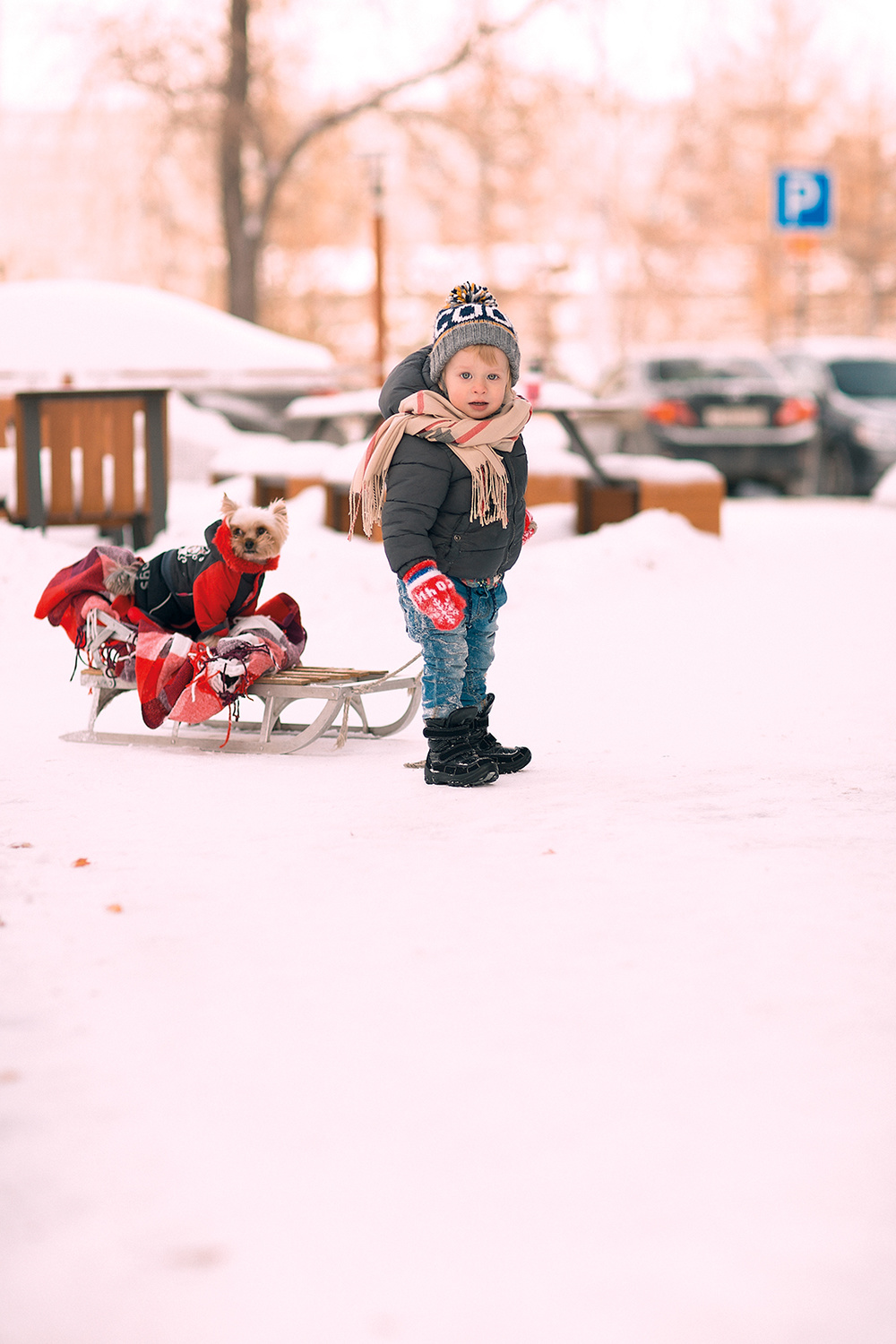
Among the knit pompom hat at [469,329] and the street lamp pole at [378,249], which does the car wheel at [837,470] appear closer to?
the street lamp pole at [378,249]

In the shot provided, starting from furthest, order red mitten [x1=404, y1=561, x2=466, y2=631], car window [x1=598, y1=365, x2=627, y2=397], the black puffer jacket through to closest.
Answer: car window [x1=598, y1=365, x2=627, y2=397]
the black puffer jacket
red mitten [x1=404, y1=561, x2=466, y2=631]

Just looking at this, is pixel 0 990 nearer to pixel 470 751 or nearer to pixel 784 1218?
pixel 784 1218

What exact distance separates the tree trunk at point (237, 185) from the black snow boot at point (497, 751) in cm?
1645

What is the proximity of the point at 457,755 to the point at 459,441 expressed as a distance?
87cm

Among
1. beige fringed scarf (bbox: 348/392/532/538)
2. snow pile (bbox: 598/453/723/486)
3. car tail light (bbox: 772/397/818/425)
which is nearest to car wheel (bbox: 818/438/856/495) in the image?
car tail light (bbox: 772/397/818/425)

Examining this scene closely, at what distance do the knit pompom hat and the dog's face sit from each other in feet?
2.35

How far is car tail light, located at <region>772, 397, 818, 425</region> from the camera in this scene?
1475cm

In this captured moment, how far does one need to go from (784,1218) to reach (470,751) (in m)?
2.58

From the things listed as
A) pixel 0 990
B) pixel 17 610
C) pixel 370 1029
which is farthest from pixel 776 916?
pixel 17 610

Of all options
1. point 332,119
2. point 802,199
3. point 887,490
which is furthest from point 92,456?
point 802,199

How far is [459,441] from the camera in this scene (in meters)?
4.63

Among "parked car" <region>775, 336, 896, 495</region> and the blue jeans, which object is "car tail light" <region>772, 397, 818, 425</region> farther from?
the blue jeans

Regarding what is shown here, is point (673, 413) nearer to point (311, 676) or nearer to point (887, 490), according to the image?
point (887, 490)

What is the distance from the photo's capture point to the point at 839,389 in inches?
640
